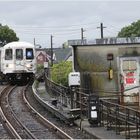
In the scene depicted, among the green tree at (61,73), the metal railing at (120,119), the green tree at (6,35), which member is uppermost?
the green tree at (6,35)

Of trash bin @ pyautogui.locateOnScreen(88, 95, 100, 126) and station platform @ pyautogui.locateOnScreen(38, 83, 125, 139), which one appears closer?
station platform @ pyautogui.locateOnScreen(38, 83, 125, 139)

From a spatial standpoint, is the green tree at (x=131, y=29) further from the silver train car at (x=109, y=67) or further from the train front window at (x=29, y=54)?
the silver train car at (x=109, y=67)

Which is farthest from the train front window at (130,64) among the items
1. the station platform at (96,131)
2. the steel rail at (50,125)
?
the steel rail at (50,125)

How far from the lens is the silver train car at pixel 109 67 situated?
19.8 meters

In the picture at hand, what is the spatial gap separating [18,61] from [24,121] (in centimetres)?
1762

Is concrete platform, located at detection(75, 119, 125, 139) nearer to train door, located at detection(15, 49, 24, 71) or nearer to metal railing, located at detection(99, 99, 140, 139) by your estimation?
metal railing, located at detection(99, 99, 140, 139)

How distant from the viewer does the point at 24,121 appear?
19.8 meters

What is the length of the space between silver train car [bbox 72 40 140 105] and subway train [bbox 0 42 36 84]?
57.6 feet

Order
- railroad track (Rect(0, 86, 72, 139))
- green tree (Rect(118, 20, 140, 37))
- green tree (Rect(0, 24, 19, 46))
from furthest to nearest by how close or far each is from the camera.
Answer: green tree (Rect(0, 24, 19, 46)), green tree (Rect(118, 20, 140, 37)), railroad track (Rect(0, 86, 72, 139))

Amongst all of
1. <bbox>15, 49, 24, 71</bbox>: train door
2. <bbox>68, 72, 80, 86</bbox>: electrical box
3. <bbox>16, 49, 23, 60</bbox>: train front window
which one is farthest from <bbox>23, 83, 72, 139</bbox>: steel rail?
<bbox>16, 49, 23, 60</bbox>: train front window

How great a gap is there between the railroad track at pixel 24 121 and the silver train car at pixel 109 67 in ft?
7.87

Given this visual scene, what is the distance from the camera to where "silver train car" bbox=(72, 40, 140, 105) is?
1978 centimetres

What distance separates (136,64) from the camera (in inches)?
781

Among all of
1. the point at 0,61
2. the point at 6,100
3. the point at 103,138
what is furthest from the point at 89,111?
the point at 0,61
